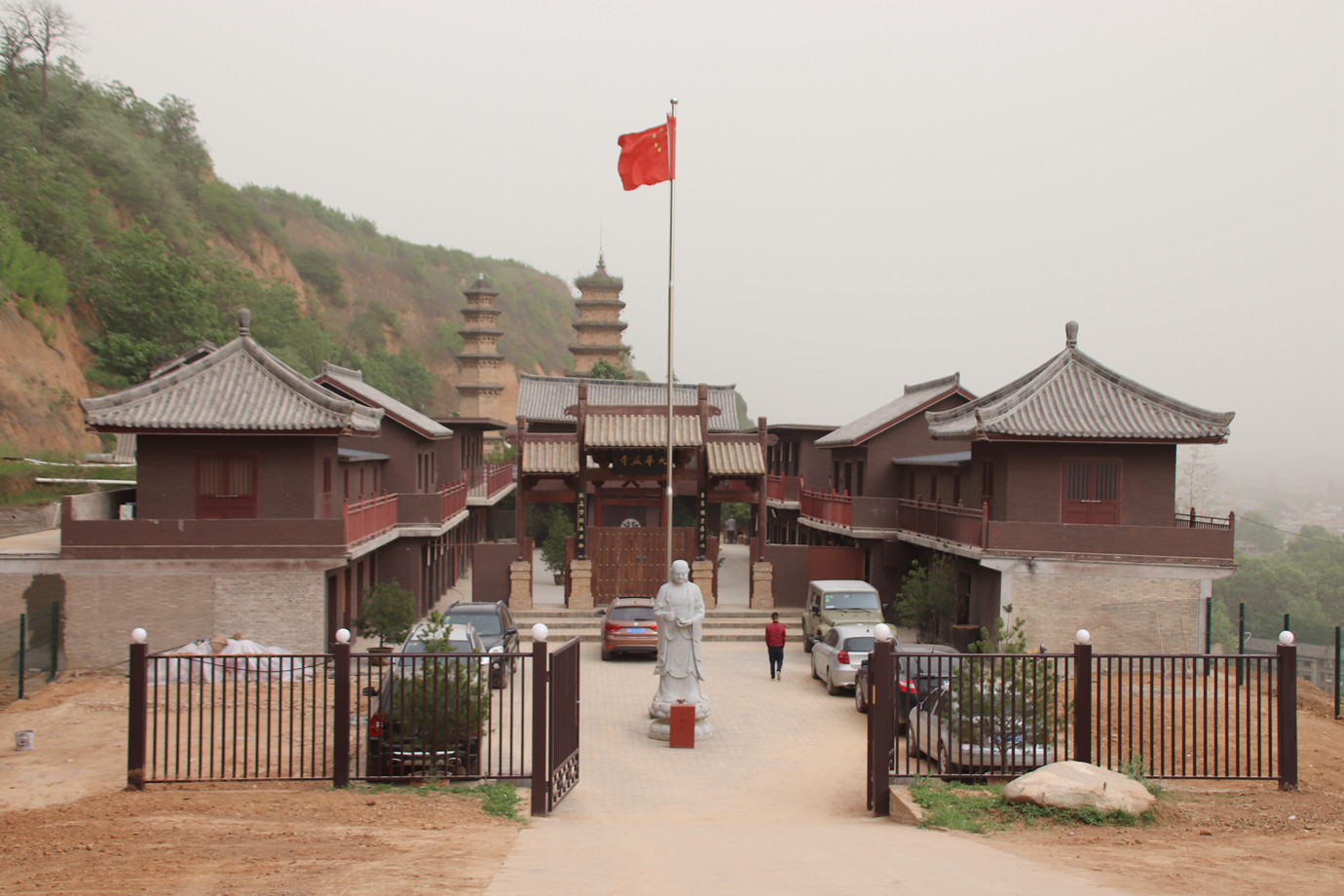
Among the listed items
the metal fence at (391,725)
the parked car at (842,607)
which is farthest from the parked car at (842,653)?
the metal fence at (391,725)

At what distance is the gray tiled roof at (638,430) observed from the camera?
26.9 metres

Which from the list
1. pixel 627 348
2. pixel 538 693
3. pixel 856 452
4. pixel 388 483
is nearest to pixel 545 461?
pixel 388 483

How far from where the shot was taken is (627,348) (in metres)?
71.6

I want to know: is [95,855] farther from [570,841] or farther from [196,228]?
[196,228]

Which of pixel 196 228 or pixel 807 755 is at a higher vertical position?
pixel 196 228

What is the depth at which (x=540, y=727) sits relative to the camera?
10.3m

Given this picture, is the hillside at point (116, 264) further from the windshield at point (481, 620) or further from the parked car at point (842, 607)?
the parked car at point (842, 607)

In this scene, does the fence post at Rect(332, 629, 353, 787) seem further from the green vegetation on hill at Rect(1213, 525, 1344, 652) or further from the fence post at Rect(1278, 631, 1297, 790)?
Answer: the green vegetation on hill at Rect(1213, 525, 1344, 652)

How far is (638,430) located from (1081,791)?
18.8 metres

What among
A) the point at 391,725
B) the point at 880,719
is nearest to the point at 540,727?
the point at 391,725

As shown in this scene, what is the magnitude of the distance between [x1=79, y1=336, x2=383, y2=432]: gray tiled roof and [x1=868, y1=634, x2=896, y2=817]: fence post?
13436 mm

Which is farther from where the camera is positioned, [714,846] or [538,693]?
[538,693]

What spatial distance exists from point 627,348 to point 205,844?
64.3 metres

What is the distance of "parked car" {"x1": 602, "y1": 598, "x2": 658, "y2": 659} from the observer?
2212 cm
